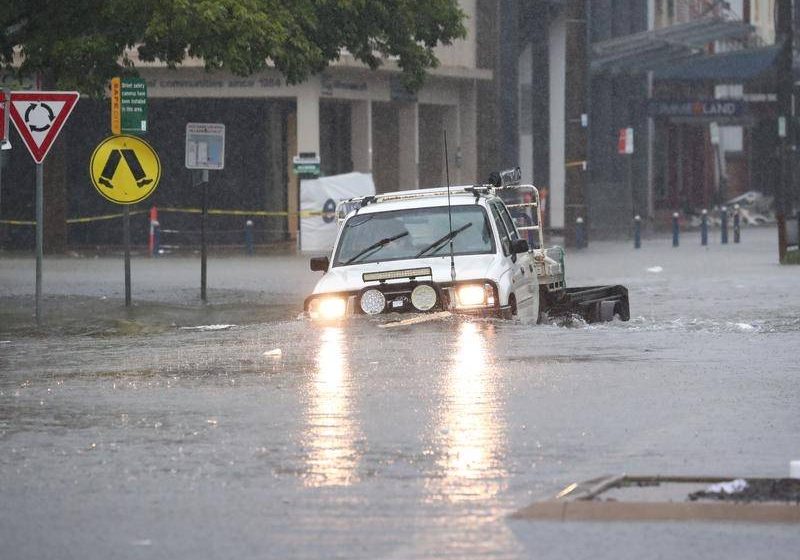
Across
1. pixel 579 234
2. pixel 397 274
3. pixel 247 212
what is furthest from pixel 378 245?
pixel 247 212

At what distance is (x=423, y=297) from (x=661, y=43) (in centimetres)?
3576

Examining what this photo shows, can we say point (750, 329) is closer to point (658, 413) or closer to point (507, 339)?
point (507, 339)

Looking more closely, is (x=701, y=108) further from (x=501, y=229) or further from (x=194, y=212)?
(x=501, y=229)

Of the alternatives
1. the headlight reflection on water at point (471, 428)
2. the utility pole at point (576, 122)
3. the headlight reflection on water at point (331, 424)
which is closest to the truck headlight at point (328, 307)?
the headlight reflection on water at point (331, 424)

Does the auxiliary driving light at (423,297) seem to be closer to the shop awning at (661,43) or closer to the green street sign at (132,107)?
the green street sign at (132,107)

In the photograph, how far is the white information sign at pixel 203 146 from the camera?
25.6 meters

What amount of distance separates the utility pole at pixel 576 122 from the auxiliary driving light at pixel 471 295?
2722 centimetres

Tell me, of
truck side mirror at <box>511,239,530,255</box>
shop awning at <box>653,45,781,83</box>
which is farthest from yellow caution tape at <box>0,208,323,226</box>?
truck side mirror at <box>511,239,530,255</box>

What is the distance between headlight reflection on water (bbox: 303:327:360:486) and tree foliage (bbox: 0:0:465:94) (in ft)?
28.8

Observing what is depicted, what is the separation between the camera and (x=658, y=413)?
1145cm

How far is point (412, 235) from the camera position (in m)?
17.7

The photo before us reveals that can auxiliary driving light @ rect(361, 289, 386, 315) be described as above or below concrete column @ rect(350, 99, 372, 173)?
below

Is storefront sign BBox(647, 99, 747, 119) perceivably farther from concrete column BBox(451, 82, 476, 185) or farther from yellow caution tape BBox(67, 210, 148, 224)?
yellow caution tape BBox(67, 210, 148, 224)

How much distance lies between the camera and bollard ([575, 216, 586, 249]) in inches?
1699
